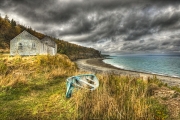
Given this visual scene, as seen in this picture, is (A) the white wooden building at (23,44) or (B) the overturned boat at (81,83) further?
(A) the white wooden building at (23,44)

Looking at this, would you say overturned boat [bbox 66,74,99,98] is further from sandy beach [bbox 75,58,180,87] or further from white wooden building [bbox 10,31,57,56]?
white wooden building [bbox 10,31,57,56]

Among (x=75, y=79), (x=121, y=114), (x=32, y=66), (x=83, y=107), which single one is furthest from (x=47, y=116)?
(x=32, y=66)

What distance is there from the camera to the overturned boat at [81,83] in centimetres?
581

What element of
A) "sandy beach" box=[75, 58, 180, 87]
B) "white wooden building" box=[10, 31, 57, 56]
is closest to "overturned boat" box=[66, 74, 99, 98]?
"sandy beach" box=[75, 58, 180, 87]

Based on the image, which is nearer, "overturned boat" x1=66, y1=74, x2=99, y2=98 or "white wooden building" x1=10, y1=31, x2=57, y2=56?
"overturned boat" x1=66, y1=74, x2=99, y2=98

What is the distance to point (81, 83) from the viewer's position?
7.04 meters

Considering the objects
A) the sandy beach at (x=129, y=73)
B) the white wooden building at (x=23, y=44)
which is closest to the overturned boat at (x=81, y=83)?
the sandy beach at (x=129, y=73)

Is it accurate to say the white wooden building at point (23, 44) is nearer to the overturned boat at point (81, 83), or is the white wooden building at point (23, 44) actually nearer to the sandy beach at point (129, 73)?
the sandy beach at point (129, 73)

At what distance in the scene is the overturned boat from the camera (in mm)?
5809

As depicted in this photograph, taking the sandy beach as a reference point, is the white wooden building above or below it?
above

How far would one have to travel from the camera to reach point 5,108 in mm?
4938

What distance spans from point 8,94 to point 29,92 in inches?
35.8

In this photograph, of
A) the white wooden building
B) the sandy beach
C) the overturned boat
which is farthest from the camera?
the white wooden building

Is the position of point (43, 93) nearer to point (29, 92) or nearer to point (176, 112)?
point (29, 92)
